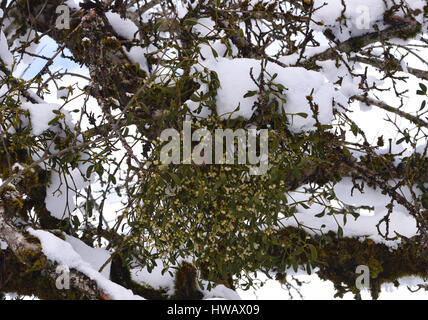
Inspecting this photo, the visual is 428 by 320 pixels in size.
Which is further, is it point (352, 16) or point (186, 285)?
point (352, 16)

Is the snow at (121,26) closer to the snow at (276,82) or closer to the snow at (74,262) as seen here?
the snow at (276,82)

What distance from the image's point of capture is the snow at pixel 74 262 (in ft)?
4.07

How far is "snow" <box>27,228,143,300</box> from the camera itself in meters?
1.24

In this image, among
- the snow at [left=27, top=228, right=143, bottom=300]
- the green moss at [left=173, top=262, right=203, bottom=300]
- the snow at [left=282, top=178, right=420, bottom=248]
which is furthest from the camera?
the snow at [left=282, top=178, right=420, bottom=248]

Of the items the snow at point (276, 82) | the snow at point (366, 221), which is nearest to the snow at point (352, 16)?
the snow at point (276, 82)

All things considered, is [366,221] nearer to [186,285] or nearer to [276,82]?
[186,285]

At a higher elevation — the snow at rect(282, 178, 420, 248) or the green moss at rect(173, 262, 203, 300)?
the snow at rect(282, 178, 420, 248)

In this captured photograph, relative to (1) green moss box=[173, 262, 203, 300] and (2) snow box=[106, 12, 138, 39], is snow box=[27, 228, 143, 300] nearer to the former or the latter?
(1) green moss box=[173, 262, 203, 300]

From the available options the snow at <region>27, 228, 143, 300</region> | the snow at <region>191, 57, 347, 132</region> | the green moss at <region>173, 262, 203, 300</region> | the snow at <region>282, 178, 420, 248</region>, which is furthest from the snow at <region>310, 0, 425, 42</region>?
the snow at <region>27, 228, 143, 300</region>

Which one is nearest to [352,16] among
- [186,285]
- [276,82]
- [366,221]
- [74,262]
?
[276,82]

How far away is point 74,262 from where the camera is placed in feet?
4.61
